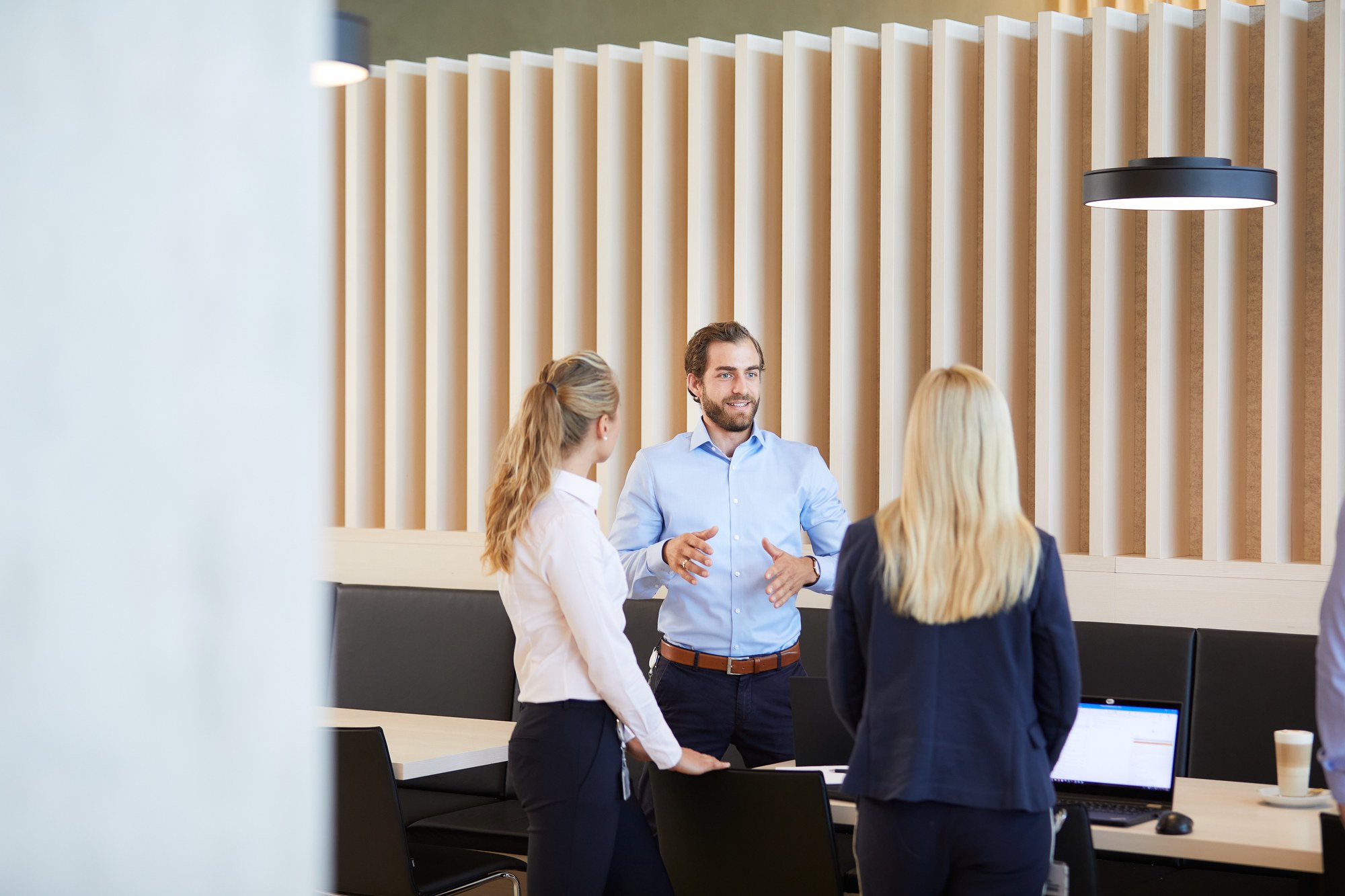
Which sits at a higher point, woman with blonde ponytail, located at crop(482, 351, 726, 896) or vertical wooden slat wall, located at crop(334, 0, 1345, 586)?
vertical wooden slat wall, located at crop(334, 0, 1345, 586)

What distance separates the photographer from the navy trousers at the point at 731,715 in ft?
11.5

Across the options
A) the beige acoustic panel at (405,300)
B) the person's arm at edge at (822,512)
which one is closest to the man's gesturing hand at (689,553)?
the person's arm at edge at (822,512)

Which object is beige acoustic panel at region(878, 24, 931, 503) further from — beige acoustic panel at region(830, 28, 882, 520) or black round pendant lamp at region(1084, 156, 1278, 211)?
black round pendant lamp at region(1084, 156, 1278, 211)

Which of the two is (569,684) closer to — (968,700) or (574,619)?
(574,619)

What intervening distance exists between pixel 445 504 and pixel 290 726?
530 centimetres

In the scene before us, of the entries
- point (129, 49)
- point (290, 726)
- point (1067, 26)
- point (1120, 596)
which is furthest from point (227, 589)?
point (1067, 26)

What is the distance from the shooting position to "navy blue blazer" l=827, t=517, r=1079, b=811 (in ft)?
7.47

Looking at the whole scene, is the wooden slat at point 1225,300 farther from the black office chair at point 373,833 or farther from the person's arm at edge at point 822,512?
the black office chair at point 373,833

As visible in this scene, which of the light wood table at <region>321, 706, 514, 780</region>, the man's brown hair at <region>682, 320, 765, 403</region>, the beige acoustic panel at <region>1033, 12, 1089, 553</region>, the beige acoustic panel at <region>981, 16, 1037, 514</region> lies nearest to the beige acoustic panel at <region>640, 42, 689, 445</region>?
the beige acoustic panel at <region>981, 16, 1037, 514</region>

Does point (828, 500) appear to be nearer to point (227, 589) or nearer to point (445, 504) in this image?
point (445, 504)

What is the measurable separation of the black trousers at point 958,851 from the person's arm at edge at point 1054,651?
0.62 feet

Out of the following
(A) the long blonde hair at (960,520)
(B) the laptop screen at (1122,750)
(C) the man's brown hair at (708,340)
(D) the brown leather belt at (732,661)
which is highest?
(C) the man's brown hair at (708,340)

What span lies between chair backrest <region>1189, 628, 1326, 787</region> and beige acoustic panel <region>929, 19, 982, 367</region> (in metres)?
1.39

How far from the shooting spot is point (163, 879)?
557mm
